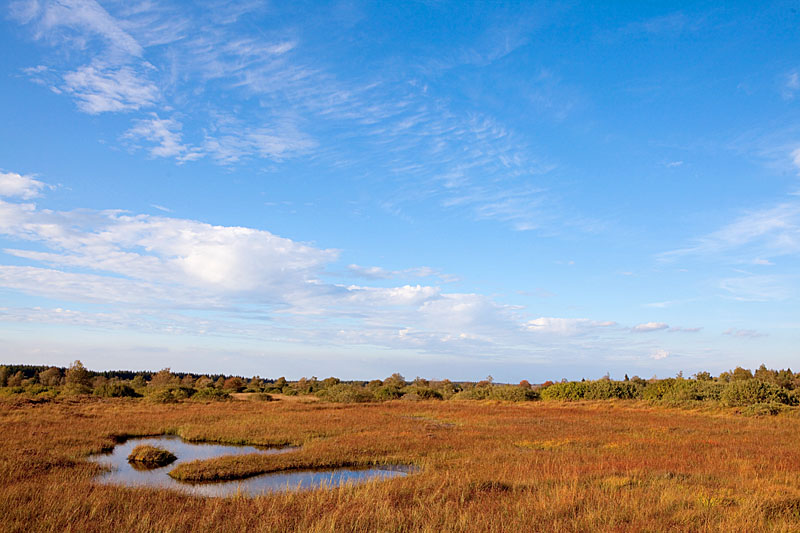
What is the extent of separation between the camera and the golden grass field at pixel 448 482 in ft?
28.6

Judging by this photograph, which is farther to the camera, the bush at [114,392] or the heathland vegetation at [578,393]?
the bush at [114,392]

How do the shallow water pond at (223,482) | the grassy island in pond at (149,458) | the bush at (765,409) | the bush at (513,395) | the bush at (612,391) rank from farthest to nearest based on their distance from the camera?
the bush at (513,395) < the bush at (612,391) < the bush at (765,409) < the grassy island in pond at (149,458) < the shallow water pond at (223,482)

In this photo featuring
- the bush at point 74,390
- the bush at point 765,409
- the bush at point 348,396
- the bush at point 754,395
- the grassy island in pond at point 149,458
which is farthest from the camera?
the bush at point 348,396

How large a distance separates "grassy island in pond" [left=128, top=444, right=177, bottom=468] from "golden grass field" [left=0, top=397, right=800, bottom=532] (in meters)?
1.93

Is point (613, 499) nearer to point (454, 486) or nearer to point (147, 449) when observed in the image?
point (454, 486)

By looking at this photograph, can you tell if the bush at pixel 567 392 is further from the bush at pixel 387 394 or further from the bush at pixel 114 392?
the bush at pixel 114 392

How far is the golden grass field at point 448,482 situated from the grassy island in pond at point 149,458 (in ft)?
6.33

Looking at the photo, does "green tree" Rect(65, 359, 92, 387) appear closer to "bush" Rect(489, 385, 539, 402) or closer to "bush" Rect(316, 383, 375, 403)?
"bush" Rect(316, 383, 375, 403)

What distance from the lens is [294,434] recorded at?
933 inches

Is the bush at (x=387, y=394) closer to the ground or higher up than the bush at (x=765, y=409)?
closer to the ground

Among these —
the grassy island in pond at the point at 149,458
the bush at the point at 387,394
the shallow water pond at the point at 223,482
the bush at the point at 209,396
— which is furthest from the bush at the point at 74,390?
the grassy island in pond at the point at 149,458

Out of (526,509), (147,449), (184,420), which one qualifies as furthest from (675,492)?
(184,420)

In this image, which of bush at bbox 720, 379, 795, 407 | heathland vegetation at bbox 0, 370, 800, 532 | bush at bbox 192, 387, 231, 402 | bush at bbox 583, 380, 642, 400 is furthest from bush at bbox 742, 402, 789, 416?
bush at bbox 192, 387, 231, 402

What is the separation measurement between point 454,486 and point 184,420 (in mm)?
22562
